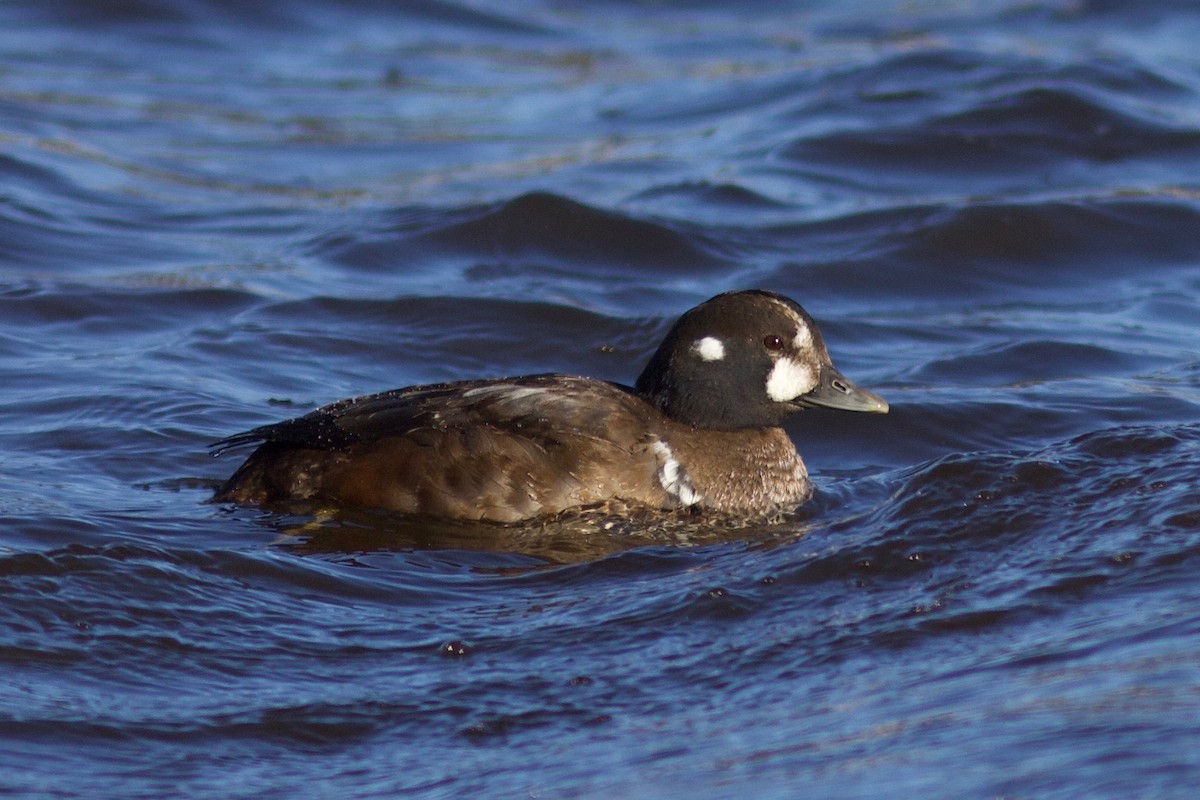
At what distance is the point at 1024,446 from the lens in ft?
25.2

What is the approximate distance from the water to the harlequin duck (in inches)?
7.4

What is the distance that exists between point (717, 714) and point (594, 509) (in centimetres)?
189

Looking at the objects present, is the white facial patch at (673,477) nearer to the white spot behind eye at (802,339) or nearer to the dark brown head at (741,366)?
the dark brown head at (741,366)

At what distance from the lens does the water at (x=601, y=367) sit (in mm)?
4590

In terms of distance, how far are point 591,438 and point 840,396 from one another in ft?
3.94

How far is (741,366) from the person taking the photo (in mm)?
7023

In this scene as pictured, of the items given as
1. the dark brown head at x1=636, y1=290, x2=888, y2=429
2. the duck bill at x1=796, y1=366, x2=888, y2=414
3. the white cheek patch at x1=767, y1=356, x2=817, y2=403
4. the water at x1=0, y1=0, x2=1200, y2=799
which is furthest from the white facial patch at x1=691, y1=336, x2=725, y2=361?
the water at x1=0, y1=0, x2=1200, y2=799

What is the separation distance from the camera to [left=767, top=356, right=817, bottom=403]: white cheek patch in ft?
23.2

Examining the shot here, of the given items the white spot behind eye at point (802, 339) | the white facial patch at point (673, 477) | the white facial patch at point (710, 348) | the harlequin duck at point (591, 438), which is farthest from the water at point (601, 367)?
the white facial patch at point (710, 348)

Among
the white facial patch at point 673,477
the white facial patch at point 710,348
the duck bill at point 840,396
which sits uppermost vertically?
the white facial patch at point 710,348

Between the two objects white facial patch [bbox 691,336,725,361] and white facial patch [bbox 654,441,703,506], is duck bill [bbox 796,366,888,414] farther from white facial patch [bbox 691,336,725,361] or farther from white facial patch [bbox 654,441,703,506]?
white facial patch [bbox 654,441,703,506]

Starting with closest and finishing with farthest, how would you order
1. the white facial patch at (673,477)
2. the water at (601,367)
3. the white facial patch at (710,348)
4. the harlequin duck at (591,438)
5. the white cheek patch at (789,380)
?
the water at (601,367) → the harlequin duck at (591,438) → the white facial patch at (673,477) → the white facial patch at (710,348) → the white cheek patch at (789,380)

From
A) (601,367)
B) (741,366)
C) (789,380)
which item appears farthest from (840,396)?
(601,367)

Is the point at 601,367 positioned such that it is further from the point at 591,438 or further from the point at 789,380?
the point at 591,438
